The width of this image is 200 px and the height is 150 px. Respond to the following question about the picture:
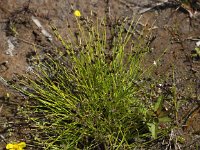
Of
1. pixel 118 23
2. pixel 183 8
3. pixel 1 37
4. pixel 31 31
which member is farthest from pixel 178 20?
pixel 1 37

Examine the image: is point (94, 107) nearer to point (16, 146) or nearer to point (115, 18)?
point (16, 146)

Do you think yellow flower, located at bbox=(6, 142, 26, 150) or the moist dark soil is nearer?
yellow flower, located at bbox=(6, 142, 26, 150)

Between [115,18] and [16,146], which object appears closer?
[16,146]

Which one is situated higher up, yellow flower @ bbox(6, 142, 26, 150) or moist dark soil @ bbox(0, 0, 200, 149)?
moist dark soil @ bbox(0, 0, 200, 149)

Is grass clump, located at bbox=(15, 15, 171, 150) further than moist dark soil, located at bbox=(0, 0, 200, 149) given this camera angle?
No

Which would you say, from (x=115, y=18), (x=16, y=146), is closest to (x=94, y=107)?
(x=16, y=146)

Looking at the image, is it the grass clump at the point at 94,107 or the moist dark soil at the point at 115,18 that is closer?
the grass clump at the point at 94,107

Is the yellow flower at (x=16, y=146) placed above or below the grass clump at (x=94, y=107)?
below

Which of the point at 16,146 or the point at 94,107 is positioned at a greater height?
the point at 94,107

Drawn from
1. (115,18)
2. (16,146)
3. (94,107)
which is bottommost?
(16,146)
